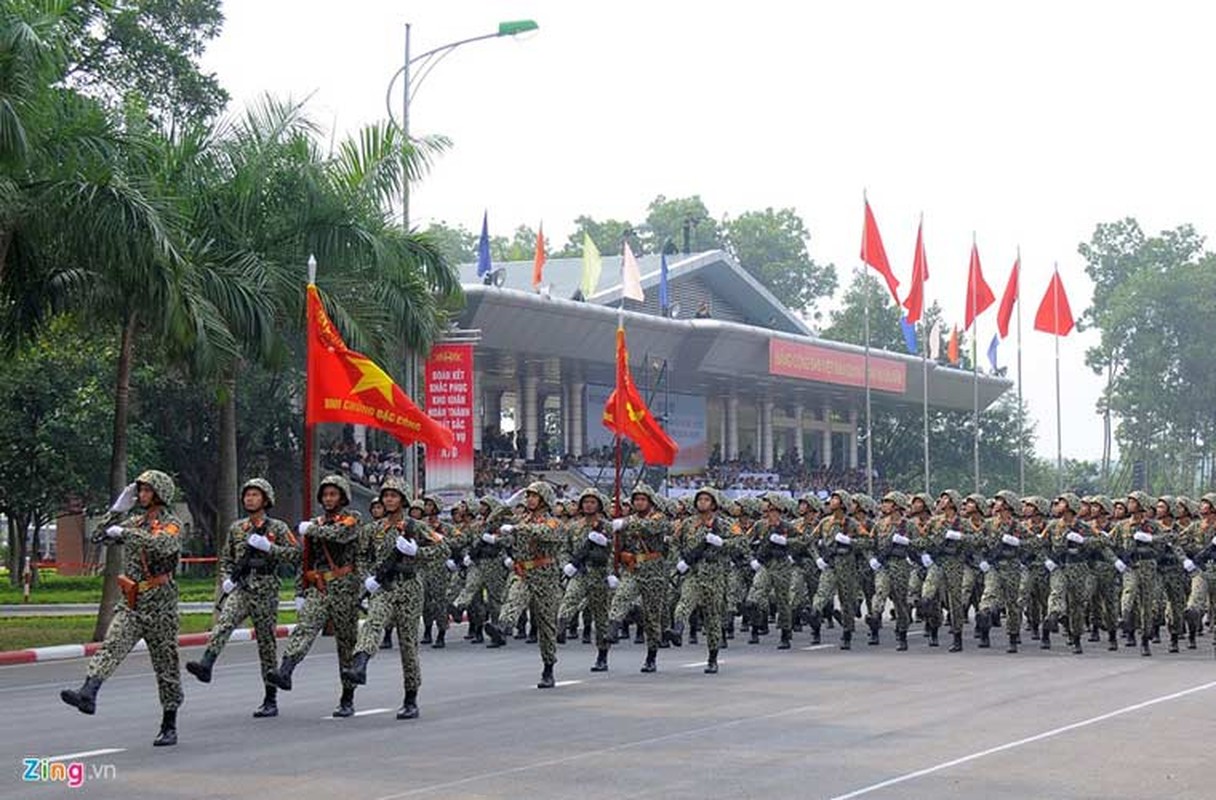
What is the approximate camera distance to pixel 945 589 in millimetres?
23047

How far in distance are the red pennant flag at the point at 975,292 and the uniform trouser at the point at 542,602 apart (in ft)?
106

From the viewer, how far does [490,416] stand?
189 feet

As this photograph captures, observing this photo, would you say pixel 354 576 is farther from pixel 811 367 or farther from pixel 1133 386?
pixel 1133 386

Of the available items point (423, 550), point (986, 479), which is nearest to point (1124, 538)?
point (423, 550)

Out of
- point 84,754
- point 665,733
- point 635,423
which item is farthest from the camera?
point 635,423

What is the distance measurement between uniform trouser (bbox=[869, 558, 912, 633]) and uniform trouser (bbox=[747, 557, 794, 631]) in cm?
103

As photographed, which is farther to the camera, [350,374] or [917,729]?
[350,374]

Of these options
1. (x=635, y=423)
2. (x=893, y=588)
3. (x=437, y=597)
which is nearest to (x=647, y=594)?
(x=437, y=597)

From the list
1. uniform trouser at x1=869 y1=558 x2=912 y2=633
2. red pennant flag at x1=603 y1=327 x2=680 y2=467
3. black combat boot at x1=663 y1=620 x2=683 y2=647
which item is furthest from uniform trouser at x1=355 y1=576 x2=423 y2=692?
red pennant flag at x1=603 y1=327 x2=680 y2=467

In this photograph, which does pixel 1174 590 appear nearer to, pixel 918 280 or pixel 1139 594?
pixel 1139 594

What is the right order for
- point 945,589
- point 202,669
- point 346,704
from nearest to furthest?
1. point 202,669
2. point 346,704
3. point 945,589

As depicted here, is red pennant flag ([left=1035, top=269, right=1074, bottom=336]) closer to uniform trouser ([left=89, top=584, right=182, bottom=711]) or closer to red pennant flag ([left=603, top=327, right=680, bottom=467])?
red pennant flag ([left=603, top=327, right=680, bottom=467])

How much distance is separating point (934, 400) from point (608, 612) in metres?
48.8

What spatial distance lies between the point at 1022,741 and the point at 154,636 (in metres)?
5.88
